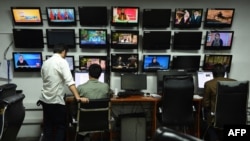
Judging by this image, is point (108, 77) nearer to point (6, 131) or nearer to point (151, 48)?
point (151, 48)

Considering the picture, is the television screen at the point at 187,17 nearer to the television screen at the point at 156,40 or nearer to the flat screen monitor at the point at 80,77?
the television screen at the point at 156,40

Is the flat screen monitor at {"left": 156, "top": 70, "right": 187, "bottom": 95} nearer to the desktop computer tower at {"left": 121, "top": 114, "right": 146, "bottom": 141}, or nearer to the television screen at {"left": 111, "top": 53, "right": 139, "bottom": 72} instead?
the television screen at {"left": 111, "top": 53, "right": 139, "bottom": 72}

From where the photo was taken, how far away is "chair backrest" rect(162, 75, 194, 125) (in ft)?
10.9

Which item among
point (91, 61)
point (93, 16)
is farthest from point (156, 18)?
point (91, 61)

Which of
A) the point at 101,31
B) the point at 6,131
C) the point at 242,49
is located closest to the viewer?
the point at 6,131

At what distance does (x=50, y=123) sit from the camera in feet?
10.6

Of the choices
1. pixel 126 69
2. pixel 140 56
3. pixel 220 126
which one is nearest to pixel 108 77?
pixel 126 69

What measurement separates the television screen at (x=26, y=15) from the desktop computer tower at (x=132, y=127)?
6.43 ft

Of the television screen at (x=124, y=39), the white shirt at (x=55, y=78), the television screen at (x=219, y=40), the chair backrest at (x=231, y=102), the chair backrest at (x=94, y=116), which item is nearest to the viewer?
the chair backrest at (x=94, y=116)

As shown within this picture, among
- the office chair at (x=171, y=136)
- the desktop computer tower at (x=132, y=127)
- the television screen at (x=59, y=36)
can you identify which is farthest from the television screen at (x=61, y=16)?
the office chair at (x=171, y=136)

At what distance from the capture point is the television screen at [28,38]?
3968mm

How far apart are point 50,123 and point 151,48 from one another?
6.27 feet

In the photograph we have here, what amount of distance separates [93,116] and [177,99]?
3.63 ft

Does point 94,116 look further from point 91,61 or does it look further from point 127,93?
point 91,61
